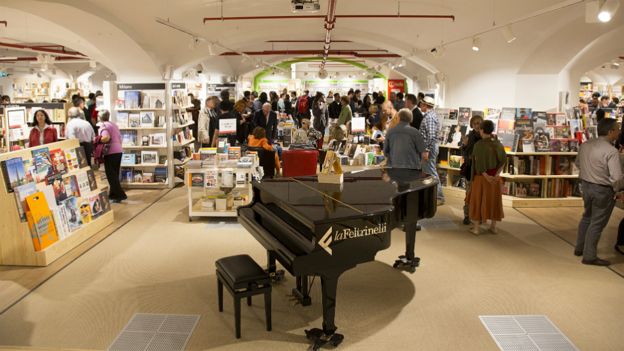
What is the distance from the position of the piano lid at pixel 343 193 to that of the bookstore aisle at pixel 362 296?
1009mm

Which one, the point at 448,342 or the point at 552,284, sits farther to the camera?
the point at 552,284

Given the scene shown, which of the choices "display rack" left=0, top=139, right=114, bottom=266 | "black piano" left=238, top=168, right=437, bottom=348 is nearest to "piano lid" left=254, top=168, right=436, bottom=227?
"black piano" left=238, top=168, right=437, bottom=348

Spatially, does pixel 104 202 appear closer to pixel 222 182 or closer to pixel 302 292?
pixel 222 182

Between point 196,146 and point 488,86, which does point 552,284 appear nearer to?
point 488,86

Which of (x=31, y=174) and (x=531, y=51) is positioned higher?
(x=531, y=51)

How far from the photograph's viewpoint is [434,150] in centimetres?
904

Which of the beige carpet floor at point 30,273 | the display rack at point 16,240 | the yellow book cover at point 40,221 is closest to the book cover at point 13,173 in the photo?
the display rack at point 16,240

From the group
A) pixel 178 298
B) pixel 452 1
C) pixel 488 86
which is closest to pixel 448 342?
pixel 178 298

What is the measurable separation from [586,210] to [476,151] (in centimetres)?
151

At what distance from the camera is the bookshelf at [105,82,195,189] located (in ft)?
36.0

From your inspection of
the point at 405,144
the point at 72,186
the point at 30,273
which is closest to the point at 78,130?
the point at 72,186

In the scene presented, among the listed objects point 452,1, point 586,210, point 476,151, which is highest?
point 452,1

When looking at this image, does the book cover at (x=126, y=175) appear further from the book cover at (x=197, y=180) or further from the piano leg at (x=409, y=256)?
the piano leg at (x=409, y=256)

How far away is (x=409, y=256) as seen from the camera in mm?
5945
